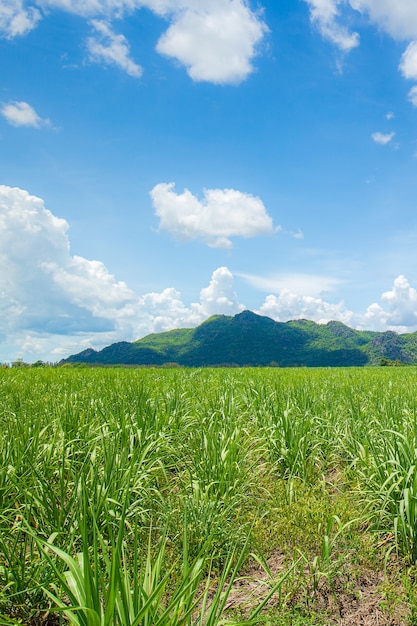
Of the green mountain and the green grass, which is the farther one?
the green mountain

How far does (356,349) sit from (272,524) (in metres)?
127

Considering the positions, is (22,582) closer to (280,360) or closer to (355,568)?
(355,568)

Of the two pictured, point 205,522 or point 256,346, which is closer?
point 205,522

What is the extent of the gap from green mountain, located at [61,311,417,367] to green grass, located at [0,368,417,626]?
110597mm

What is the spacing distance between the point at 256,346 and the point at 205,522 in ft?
464

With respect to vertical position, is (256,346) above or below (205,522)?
above

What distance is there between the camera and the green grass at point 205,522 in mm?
2205

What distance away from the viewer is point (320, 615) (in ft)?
8.83

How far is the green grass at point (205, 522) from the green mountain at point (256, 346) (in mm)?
110597

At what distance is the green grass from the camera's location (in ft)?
7.23

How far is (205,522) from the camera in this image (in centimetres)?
329

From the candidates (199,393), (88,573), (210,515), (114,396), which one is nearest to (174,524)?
(210,515)

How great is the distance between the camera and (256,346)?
471ft

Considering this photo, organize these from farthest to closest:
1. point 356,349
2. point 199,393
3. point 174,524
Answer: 1. point 356,349
2. point 199,393
3. point 174,524
